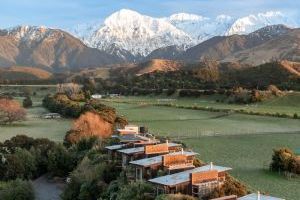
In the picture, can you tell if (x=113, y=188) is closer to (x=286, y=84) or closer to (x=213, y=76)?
(x=286, y=84)

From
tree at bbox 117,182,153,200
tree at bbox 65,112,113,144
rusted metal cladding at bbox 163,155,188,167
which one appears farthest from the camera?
tree at bbox 65,112,113,144

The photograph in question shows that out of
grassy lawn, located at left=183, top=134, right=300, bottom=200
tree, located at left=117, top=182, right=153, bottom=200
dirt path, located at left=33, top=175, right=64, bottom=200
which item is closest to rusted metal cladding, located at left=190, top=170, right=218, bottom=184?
tree, located at left=117, top=182, right=153, bottom=200

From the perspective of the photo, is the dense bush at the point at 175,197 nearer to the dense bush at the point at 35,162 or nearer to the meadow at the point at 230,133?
the meadow at the point at 230,133

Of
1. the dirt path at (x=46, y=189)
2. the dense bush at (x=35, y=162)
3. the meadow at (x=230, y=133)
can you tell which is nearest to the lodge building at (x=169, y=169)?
the dirt path at (x=46, y=189)

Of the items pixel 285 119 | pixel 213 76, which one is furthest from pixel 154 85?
pixel 285 119

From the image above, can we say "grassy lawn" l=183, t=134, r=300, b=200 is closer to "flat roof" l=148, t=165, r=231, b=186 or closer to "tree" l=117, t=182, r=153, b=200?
"flat roof" l=148, t=165, r=231, b=186
